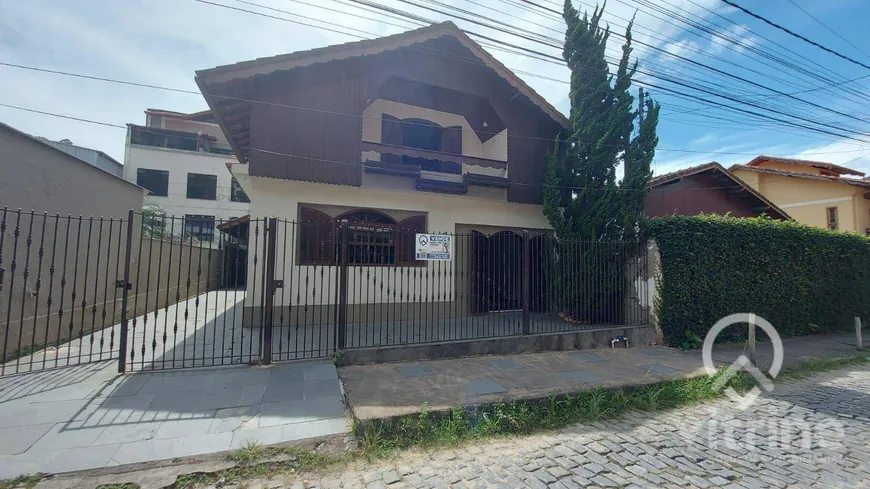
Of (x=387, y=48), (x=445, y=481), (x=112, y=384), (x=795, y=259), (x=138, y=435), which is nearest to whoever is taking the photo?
(x=445, y=481)

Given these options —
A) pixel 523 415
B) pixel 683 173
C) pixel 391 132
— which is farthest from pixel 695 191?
pixel 523 415

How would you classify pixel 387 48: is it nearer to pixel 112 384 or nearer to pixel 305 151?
pixel 305 151

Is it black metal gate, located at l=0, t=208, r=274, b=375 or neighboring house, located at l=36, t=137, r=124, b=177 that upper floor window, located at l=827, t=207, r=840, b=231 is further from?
neighboring house, located at l=36, t=137, r=124, b=177

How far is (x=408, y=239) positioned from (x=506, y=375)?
4268 mm

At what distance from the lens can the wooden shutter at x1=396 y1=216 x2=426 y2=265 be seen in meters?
8.27

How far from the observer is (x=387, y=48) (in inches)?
315

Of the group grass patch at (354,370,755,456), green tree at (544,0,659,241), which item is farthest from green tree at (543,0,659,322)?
grass patch at (354,370,755,456)

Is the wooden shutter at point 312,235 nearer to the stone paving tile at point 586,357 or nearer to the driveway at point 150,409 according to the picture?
the driveway at point 150,409

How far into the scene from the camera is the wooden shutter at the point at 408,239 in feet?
27.1

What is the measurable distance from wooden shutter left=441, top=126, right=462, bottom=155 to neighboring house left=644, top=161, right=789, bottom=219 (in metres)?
6.40

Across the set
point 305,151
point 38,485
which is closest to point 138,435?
point 38,485

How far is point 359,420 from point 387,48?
301 inches

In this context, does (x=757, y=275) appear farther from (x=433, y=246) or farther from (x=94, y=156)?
(x=94, y=156)

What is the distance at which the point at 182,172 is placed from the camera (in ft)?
77.2
